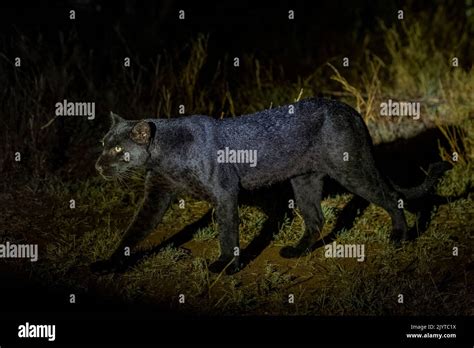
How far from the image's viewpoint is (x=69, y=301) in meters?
5.47

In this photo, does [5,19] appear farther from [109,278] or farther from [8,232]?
[109,278]

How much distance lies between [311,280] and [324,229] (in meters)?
1.01

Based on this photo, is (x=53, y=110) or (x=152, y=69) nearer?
(x=53, y=110)

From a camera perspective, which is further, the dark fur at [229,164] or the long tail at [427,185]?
the long tail at [427,185]

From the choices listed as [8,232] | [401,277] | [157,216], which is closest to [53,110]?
[8,232]

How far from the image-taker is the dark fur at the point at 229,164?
5.72 meters

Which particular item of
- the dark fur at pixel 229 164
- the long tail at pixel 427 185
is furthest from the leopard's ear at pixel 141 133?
the long tail at pixel 427 185

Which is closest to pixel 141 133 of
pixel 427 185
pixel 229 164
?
pixel 229 164

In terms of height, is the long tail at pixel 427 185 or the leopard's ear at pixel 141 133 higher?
the leopard's ear at pixel 141 133

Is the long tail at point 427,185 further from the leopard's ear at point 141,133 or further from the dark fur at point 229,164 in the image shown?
the leopard's ear at point 141,133

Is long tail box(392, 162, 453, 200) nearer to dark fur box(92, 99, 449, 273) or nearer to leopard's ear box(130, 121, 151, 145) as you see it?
dark fur box(92, 99, 449, 273)

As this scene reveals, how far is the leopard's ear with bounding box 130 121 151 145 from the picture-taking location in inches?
224

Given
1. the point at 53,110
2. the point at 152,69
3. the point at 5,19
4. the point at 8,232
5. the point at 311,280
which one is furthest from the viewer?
the point at 5,19

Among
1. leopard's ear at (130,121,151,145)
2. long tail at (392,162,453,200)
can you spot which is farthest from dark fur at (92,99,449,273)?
long tail at (392,162,453,200)
